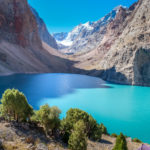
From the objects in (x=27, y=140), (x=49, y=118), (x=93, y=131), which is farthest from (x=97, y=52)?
(x=27, y=140)

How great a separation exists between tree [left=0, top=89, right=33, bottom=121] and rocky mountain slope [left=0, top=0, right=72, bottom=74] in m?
57.1

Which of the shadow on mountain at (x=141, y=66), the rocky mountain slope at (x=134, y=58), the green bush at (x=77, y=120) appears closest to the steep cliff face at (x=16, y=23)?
the rocky mountain slope at (x=134, y=58)

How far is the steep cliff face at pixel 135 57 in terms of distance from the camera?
190 ft

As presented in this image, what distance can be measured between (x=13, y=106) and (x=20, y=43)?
83.2m

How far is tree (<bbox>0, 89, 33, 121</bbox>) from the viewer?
1234 centimetres

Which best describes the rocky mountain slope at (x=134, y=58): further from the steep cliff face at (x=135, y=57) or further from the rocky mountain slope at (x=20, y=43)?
the rocky mountain slope at (x=20, y=43)

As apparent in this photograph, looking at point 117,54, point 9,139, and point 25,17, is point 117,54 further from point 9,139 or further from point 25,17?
point 9,139

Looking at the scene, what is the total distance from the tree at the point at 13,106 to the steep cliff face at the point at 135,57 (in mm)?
51068

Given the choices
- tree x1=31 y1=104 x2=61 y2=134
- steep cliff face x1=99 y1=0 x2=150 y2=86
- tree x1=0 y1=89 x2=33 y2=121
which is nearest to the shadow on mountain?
steep cliff face x1=99 y1=0 x2=150 y2=86

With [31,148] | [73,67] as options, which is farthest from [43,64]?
[31,148]

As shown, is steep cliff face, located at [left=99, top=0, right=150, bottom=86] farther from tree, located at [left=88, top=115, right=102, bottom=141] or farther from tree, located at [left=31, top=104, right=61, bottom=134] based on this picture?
tree, located at [left=31, top=104, right=61, bottom=134]

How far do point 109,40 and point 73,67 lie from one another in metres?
36.3

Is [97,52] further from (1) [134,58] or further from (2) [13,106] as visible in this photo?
(2) [13,106]

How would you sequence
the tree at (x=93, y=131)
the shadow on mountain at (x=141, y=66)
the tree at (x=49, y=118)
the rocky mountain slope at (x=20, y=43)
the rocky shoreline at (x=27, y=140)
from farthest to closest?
the rocky mountain slope at (x=20, y=43) < the shadow on mountain at (x=141, y=66) < the tree at (x=93, y=131) < the tree at (x=49, y=118) < the rocky shoreline at (x=27, y=140)
